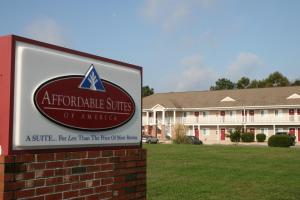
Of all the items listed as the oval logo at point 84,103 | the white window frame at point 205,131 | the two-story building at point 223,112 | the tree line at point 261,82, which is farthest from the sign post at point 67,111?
the tree line at point 261,82

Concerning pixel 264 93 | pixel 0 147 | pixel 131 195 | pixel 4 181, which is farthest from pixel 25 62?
pixel 264 93

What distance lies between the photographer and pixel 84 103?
5.01 meters

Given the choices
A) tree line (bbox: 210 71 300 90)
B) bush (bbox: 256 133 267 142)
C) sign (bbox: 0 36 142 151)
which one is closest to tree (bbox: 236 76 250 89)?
tree line (bbox: 210 71 300 90)

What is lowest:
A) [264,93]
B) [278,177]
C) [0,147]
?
[278,177]

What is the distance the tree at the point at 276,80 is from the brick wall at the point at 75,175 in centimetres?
Result: 9236

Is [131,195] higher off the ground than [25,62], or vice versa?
[25,62]

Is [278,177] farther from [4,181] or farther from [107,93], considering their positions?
[4,181]

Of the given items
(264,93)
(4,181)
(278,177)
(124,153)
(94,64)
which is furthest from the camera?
(264,93)

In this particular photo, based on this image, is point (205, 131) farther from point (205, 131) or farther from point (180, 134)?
point (180, 134)

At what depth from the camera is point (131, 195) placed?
18.7ft

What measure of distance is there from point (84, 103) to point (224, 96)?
62.5 metres

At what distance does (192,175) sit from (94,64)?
409 inches

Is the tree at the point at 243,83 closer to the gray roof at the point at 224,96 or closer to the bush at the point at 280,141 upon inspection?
the gray roof at the point at 224,96

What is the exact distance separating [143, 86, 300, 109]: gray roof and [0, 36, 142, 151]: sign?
5558 cm
